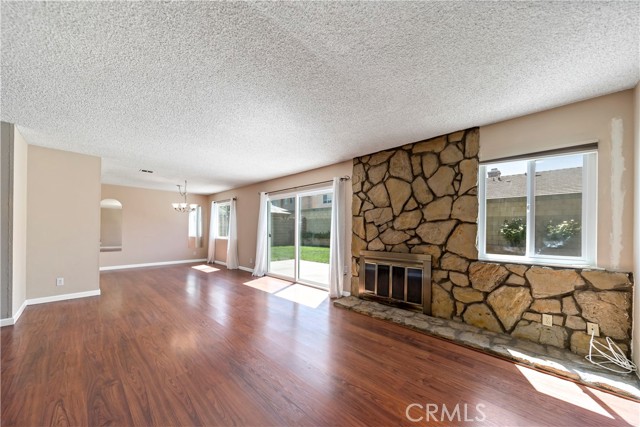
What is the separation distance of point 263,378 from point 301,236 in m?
3.64

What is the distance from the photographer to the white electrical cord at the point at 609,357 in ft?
6.90

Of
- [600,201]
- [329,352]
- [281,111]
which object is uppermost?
[281,111]

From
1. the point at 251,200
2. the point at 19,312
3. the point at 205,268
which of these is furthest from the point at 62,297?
the point at 251,200

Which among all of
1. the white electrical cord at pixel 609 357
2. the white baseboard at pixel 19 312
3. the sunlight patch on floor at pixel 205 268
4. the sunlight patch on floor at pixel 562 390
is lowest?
the sunlight patch on floor at pixel 205 268

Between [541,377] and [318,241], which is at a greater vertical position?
[318,241]

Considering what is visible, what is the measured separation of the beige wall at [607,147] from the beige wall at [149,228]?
9.27 metres

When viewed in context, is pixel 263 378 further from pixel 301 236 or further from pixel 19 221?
pixel 19 221

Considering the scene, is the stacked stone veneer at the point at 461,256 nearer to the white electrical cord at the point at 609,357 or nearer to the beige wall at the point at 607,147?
the white electrical cord at the point at 609,357

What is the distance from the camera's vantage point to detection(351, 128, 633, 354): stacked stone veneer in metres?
2.33

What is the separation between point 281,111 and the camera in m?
2.64

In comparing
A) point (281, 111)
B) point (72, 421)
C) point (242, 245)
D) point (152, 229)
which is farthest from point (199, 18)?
point (152, 229)

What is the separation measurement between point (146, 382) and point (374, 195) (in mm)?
3599

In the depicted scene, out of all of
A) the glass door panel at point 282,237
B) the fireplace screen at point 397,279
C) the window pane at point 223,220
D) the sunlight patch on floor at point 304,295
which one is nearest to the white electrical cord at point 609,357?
the fireplace screen at point 397,279

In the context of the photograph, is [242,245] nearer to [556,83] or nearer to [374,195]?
[374,195]
